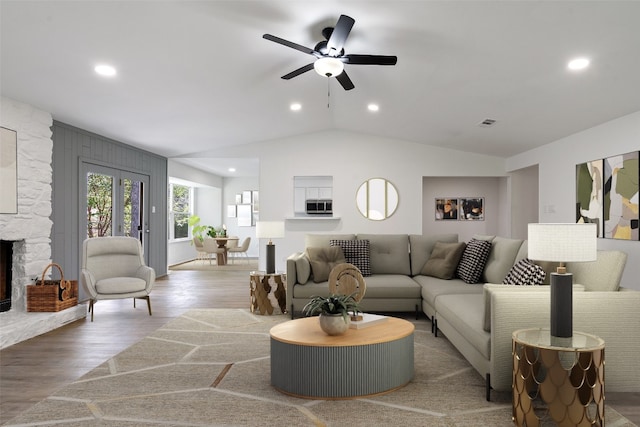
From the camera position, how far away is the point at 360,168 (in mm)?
8992

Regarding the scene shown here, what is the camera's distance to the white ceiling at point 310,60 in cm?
350

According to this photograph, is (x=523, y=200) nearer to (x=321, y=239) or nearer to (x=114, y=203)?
(x=321, y=239)

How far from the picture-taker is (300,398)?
9.71ft

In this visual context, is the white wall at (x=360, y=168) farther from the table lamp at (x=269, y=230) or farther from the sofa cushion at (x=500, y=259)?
the sofa cushion at (x=500, y=259)

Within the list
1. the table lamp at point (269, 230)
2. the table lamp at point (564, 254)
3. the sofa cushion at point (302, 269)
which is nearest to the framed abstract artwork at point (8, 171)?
the table lamp at point (269, 230)

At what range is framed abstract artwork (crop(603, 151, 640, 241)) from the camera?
5.01 m

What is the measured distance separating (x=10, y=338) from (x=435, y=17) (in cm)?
453

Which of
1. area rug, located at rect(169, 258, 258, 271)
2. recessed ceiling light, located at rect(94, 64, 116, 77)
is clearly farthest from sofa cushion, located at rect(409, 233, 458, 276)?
area rug, located at rect(169, 258, 258, 271)

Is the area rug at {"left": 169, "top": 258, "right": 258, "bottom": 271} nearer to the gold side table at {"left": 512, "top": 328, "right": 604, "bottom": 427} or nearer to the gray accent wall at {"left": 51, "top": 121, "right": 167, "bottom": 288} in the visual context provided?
the gray accent wall at {"left": 51, "top": 121, "right": 167, "bottom": 288}

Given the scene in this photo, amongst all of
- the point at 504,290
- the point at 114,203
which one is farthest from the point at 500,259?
the point at 114,203

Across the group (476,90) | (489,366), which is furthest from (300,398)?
(476,90)

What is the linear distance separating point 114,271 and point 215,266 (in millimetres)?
5289

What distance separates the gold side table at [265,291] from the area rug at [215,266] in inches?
188

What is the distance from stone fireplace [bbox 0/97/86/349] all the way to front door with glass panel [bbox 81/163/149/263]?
3.12ft
